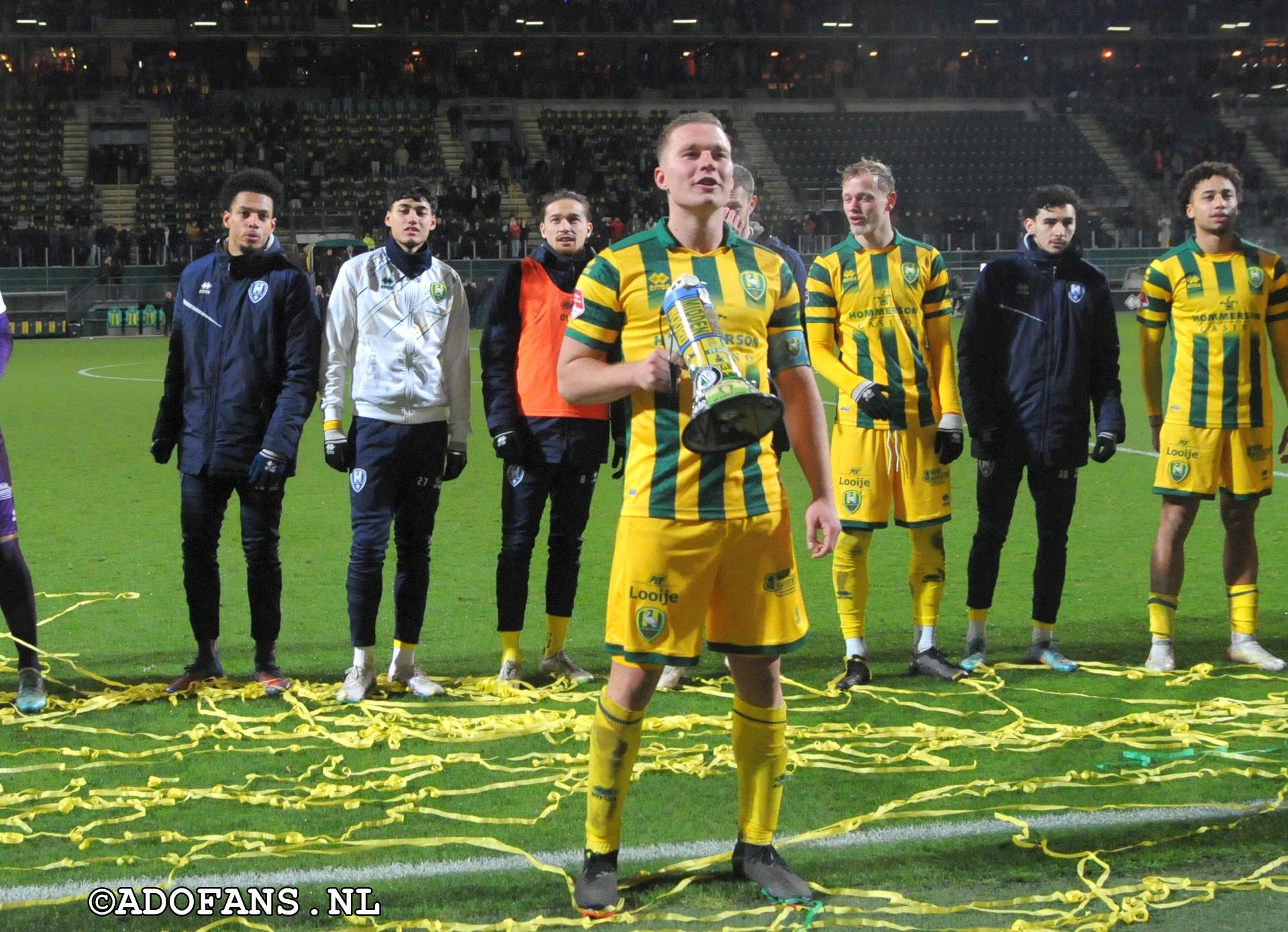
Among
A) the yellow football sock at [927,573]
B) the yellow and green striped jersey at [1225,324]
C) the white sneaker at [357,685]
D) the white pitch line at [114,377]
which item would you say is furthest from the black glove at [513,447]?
the white pitch line at [114,377]

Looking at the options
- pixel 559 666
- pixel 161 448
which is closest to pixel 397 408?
pixel 161 448

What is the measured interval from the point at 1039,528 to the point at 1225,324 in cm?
121

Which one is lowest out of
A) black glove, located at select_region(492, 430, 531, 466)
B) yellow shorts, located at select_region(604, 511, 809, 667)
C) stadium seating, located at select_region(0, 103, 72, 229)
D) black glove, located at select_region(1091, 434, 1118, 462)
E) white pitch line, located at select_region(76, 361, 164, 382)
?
white pitch line, located at select_region(76, 361, 164, 382)

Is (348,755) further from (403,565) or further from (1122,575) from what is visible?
(1122,575)

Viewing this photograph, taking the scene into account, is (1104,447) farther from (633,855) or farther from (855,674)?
(633,855)

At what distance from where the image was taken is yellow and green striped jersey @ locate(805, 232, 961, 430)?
239 inches

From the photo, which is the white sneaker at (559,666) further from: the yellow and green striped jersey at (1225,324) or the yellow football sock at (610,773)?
the yellow and green striped jersey at (1225,324)

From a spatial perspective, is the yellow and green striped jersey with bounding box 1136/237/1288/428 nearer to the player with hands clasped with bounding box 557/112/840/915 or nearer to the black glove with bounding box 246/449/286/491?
the player with hands clasped with bounding box 557/112/840/915

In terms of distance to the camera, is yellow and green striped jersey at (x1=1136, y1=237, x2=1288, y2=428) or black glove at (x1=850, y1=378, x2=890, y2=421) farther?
yellow and green striped jersey at (x1=1136, y1=237, x2=1288, y2=428)

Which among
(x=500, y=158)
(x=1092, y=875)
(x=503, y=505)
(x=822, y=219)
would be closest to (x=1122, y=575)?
(x=503, y=505)

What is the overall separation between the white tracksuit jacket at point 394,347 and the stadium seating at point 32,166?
34773 millimetres

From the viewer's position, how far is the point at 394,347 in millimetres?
5770

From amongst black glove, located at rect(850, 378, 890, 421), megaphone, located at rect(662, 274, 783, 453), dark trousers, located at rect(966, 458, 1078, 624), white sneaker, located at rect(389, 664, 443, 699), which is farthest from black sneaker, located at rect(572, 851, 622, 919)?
dark trousers, located at rect(966, 458, 1078, 624)

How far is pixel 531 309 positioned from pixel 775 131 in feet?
132
